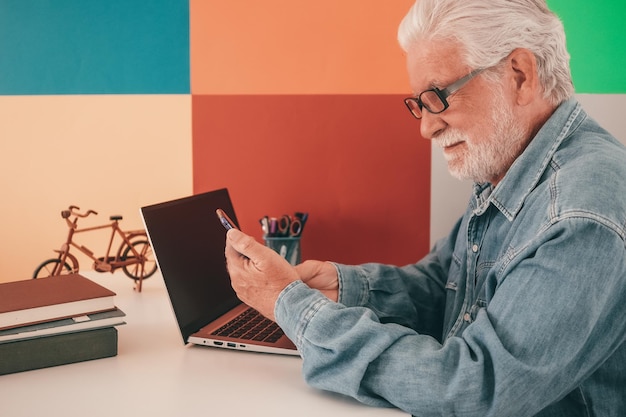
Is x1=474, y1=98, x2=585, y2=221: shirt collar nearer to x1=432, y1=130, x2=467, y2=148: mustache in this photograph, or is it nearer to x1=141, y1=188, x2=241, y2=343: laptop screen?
x1=432, y1=130, x2=467, y2=148: mustache

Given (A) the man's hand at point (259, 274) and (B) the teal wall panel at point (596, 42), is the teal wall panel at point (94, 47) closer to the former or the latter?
(A) the man's hand at point (259, 274)

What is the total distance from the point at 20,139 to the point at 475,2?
116 cm

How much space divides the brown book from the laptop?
126 mm

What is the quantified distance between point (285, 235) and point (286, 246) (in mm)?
42

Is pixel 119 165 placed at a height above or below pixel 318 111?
below

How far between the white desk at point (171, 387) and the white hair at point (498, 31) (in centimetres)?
58

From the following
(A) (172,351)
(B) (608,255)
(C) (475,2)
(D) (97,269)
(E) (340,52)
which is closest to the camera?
(B) (608,255)

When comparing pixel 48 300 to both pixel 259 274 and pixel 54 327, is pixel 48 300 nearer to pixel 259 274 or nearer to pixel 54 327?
pixel 54 327

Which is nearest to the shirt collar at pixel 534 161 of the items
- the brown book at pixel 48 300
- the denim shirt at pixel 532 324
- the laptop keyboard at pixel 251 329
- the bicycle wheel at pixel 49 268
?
the denim shirt at pixel 532 324

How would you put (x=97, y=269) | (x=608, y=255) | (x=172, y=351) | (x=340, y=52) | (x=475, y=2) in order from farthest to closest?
(x=340, y=52) < (x=97, y=269) < (x=172, y=351) < (x=475, y=2) < (x=608, y=255)

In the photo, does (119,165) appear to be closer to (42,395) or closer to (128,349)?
(128,349)

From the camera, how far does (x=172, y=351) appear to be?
3.96 ft

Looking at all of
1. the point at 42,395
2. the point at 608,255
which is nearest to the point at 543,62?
the point at 608,255

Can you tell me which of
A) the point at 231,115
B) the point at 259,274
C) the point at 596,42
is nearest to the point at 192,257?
the point at 259,274
